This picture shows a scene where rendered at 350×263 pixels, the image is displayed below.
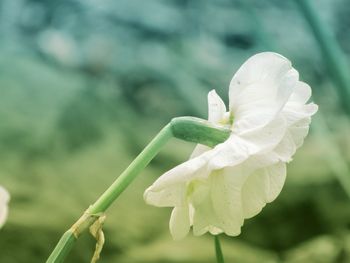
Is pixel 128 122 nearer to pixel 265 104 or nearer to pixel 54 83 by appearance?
pixel 54 83

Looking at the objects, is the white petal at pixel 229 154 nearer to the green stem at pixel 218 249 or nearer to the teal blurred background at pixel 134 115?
the green stem at pixel 218 249

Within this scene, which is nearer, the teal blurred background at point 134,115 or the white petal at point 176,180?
the white petal at point 176,180

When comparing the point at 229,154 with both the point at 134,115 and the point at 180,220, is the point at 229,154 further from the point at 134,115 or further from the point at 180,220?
the point at 134,115

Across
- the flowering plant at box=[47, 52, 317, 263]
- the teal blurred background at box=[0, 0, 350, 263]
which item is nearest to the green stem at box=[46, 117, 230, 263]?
the flowering plant at box=[47, 52, 317, 263]

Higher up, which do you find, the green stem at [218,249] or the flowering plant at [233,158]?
the flowering plant at [233,158]

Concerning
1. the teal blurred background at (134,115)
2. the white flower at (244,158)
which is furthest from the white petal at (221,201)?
the teal blurred background at (134,115)

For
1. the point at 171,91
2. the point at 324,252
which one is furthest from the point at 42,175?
the point at 324,252
